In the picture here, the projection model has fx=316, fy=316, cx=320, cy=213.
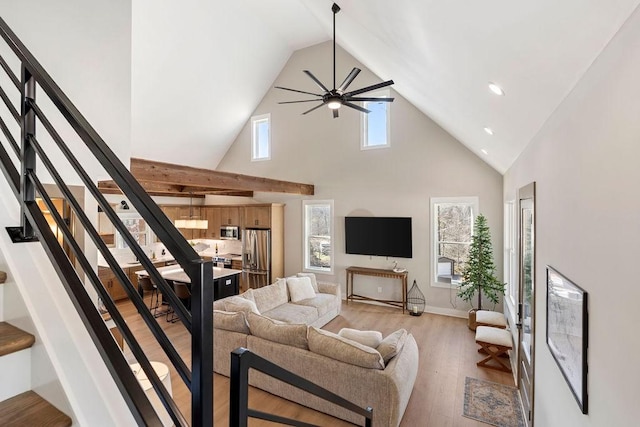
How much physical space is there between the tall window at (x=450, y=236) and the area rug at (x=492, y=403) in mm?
2756

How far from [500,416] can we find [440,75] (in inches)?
132

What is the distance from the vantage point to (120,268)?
37.0 inches

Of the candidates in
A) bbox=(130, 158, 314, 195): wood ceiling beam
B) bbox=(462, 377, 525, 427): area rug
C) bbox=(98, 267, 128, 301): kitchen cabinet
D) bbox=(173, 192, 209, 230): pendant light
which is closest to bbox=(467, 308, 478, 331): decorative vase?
bbox=(462, 377, 525, 427): area rug

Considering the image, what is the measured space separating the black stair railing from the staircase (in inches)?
9.1

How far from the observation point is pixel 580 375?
4.67 ft

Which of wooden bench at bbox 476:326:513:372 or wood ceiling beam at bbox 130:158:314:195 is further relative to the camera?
wooden bench at bbox 476:326:513:372

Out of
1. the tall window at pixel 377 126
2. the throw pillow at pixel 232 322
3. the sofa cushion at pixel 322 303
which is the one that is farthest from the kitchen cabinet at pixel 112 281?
the tall window at pixel 377 126

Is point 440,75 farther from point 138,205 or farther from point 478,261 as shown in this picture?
point 478,261

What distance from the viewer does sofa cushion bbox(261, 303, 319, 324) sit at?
4891 mm

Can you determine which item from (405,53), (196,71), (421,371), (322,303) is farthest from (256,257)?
(405,53)

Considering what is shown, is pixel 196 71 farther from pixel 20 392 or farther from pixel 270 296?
pixel 20 392

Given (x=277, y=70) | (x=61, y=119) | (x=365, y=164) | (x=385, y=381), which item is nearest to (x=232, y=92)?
(x=277, y=70)

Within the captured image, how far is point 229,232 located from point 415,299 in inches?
200

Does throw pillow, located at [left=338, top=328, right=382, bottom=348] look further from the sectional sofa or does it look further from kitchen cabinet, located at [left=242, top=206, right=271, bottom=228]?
kitchen cabinet, located at [left=242, top=206, right=271, bottom=228]
